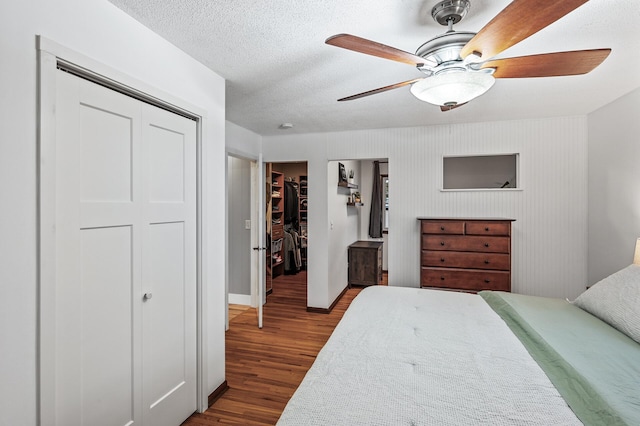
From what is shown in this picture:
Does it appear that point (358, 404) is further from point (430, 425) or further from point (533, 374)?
point (533, 374)

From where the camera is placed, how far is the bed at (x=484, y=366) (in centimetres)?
108

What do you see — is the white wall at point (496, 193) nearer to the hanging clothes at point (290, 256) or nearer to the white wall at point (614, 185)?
the white wall at point (614, 185)

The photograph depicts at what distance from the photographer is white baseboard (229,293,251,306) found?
4480mm

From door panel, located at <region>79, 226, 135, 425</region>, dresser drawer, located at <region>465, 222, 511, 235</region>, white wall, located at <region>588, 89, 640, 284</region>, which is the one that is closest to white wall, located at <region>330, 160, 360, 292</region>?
dresser drawer, located at <region>465, 222, 511, 235</region>

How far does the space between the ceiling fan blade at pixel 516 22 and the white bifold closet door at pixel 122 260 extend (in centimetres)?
170

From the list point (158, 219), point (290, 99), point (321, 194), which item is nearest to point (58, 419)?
point (158, 219)

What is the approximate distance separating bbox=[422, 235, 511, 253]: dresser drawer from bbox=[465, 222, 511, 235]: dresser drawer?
2.1 inches

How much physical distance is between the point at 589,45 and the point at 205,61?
2.40 metres

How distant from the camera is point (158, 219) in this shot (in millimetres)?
1853

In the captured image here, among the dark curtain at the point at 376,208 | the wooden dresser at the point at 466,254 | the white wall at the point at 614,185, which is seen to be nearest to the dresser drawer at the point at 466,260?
the wooden dresser at the point at 466,254

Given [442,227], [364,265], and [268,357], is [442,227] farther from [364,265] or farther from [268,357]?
[268,357]

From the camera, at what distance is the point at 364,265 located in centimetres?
535

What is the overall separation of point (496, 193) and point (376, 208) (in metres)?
2.86

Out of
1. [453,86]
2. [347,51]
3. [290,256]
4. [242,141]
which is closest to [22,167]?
[347,51]
